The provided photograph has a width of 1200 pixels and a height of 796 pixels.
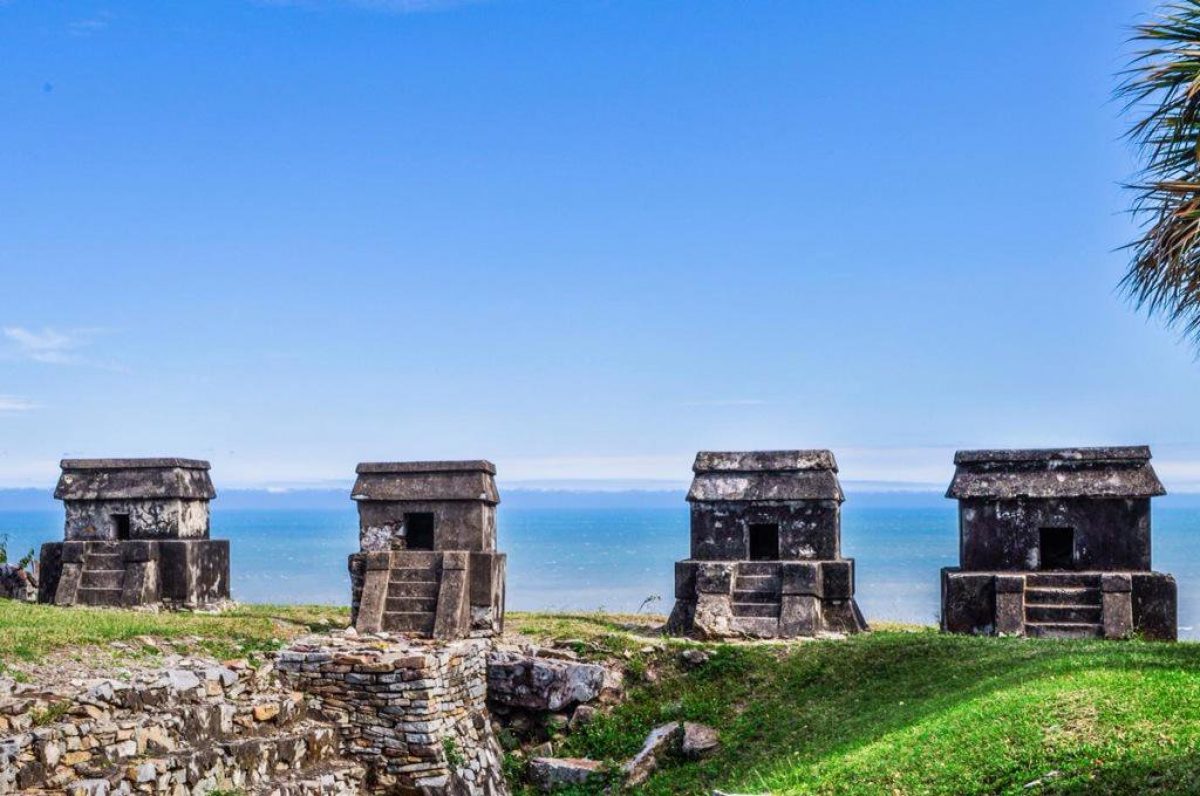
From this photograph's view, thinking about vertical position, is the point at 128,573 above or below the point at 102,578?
above

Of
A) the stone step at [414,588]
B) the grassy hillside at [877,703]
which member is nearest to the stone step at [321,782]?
the grassy hillside at [877,703]

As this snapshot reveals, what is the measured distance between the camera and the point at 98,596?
22344mm

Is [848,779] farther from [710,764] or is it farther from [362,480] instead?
[362,480]

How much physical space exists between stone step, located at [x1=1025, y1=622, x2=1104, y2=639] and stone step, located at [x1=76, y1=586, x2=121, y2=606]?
48.8 feet

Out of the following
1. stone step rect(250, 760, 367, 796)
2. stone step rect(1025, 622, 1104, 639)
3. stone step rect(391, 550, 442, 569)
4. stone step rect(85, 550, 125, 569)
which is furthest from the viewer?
stone step rect(85, 550, 125, 569)

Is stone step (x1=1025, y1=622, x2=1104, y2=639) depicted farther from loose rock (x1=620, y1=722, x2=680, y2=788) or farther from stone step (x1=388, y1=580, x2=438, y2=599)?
stone step (x1=388, y1=580, x2=438, y2=599)

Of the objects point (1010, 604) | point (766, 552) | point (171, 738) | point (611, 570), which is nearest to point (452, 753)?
point (171, 738)

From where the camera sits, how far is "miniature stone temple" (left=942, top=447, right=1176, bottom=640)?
61.7 feet

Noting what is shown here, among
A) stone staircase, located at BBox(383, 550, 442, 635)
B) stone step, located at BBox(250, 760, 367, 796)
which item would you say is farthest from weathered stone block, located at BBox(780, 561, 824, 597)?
stone step, located at BBox(250, 760, 367, 796)

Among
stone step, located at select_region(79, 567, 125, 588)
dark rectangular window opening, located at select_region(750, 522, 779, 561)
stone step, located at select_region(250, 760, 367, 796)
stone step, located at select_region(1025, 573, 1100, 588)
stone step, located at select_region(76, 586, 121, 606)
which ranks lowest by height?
stone step, located at select_region(250, 760, 367, 796)

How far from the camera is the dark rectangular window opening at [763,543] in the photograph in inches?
846

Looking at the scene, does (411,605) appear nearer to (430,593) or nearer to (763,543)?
(430,593)

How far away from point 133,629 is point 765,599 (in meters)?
9.33

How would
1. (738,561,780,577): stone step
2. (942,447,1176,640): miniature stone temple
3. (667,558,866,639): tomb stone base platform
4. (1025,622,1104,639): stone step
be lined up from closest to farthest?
(1025,622,1104,639): stone step
(942,447,1176,640): miniature stone temple
(667,558,866,639): tomb stone base platform
(738,561,780,577): stone step
